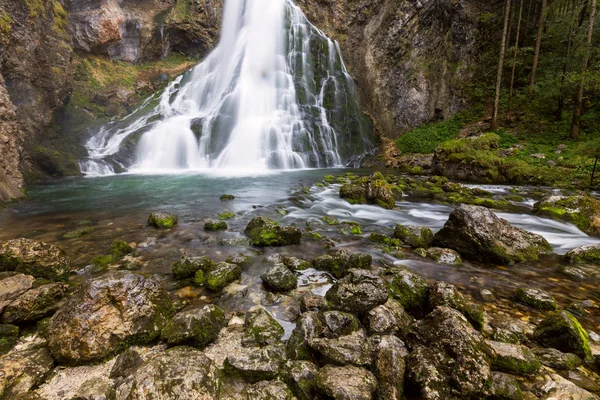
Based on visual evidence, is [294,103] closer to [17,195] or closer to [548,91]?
[548,91]

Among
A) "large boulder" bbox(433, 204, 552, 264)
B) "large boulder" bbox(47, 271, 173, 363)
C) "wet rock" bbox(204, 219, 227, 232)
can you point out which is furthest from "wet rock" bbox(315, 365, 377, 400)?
"wet rock" bbox(204, 219, 227, 232)

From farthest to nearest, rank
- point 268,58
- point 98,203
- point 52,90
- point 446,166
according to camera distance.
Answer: point 268,58
point 52,90
point 446,166
point 98,203

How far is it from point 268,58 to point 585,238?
28172 millimetres

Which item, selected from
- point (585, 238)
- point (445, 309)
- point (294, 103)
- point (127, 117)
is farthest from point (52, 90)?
point (585, 238)

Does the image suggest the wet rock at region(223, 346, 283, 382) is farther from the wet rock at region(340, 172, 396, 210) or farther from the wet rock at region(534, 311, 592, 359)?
the wet rock at region(340, 172, 396, 210)

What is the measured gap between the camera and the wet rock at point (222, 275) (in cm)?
405

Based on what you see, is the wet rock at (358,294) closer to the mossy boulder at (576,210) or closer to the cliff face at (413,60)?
the mossy boulder at (576,210)

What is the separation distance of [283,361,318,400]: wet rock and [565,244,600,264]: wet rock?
5.55 meters

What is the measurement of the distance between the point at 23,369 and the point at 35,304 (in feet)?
3.40

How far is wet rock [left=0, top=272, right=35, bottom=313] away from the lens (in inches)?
123

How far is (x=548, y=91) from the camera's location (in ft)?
53.7

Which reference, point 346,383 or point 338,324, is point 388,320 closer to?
point 338,324

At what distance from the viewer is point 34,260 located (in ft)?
13.5

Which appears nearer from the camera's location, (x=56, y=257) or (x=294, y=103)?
(x=56, y=257)
